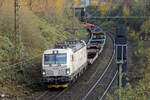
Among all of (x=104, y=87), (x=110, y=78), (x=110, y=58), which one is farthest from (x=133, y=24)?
(x=104, y=87)

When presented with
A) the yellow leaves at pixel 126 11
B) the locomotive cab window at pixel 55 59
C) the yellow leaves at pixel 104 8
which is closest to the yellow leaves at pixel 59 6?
the yellow leaves at pixel 126 11

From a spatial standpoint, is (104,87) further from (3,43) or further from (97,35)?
(97,35)

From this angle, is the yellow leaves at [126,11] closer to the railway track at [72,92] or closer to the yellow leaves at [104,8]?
the yellow leaves at [104,8]

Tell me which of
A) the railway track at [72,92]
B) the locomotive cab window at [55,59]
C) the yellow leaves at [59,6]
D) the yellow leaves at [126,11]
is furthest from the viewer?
the yellow leaves at [126,11]

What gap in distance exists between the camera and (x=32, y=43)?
2656 cm

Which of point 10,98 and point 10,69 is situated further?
point 10,69

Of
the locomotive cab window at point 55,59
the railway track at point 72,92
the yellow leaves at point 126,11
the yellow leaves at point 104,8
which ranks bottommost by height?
the railway track at point 72,92

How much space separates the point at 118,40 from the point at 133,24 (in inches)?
1554

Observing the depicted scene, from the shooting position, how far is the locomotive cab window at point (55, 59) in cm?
2025

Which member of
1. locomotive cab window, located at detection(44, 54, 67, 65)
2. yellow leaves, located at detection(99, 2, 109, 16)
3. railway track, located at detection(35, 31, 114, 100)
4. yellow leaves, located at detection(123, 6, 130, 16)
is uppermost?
yellow leaves, located at detection(99, 2, 109, 16)

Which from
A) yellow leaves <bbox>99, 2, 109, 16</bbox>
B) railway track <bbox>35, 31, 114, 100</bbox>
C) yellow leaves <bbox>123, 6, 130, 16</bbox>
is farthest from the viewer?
yellow leaves <bbox>99, 2, 109, 16</bbox>

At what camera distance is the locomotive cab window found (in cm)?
2025

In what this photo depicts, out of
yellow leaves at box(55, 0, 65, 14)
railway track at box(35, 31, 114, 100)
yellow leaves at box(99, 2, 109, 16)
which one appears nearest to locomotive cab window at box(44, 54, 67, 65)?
railway track at box(35, 31, 114, 100)

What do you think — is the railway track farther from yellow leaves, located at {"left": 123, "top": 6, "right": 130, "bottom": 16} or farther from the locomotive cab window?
yellow leaves, located at {"left": 123, "top": 6, "right": 130, "bottom": 16}
